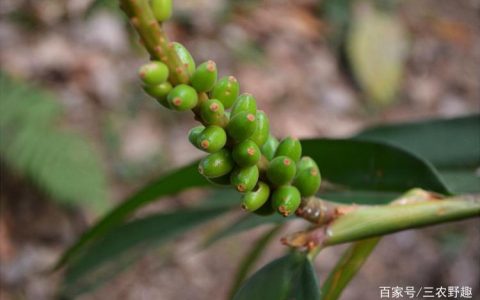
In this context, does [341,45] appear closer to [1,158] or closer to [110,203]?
[110,203]

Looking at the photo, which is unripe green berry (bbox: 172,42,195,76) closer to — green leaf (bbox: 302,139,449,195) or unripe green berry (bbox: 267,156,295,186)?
unripe green berry (bbox: 267,156,295,186)

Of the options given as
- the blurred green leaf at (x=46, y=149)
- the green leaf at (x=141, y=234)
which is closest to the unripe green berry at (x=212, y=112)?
the green leaf at (x=141, y=234)

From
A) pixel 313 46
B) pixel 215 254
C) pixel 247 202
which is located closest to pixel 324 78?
pixel 313 46

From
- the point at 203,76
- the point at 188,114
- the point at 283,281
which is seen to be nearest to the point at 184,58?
the point at 203,76

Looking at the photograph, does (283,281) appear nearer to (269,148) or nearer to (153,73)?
(269,148)

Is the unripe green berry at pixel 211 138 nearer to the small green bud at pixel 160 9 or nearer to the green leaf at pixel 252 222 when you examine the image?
the small green bud at pixel 160 9
